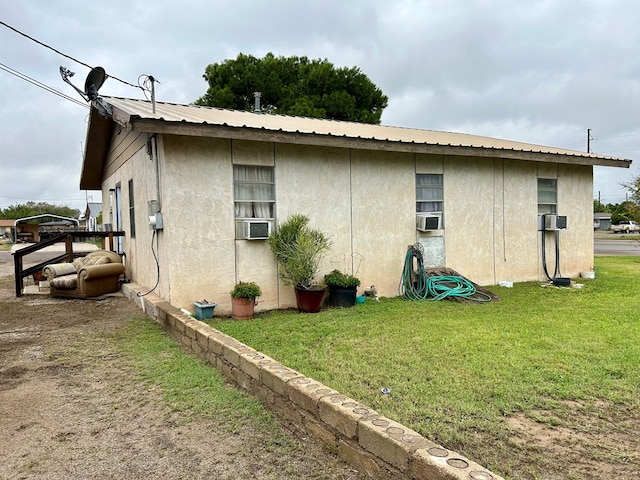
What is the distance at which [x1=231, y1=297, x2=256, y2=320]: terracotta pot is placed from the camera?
5.85 metres

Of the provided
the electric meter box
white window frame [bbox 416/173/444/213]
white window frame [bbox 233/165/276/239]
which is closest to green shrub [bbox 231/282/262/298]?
white window frame [bbox 233/165/276/239]

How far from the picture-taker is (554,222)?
9062mm

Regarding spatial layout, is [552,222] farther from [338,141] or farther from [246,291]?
[246,291]

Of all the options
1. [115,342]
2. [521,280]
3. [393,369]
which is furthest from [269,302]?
[521,280]

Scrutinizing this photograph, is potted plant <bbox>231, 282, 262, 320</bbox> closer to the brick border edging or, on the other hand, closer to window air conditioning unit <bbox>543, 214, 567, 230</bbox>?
the brick border edging

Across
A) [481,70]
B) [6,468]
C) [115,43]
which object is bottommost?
[6,468]

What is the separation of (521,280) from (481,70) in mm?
12297

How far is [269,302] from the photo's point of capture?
6.51m

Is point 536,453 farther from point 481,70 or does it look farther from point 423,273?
point 481,70

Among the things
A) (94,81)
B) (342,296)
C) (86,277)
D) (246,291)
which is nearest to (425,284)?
(342,296)

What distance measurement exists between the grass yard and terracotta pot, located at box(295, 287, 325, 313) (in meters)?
0.16

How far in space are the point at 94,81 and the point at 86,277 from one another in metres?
3.32

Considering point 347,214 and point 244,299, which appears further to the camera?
point 347,214

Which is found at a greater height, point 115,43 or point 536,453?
point 115,43
